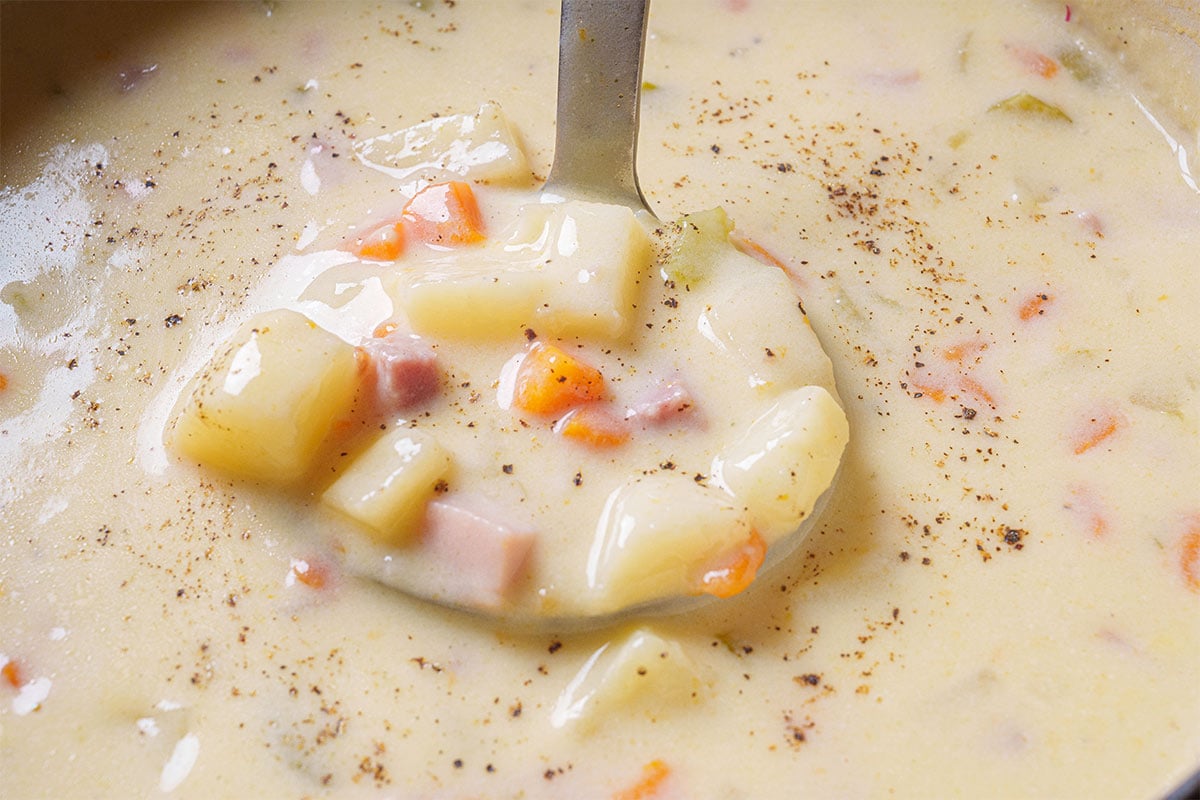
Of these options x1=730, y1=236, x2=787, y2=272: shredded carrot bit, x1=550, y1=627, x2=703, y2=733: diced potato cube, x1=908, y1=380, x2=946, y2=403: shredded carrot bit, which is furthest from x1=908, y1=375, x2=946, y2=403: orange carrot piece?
x1=550, y1=627, x2=703, y2=733: diced potato cube

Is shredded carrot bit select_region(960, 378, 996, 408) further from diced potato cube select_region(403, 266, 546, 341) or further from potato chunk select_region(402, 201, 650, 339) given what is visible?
diced potato cube select_region(403, 266, 546, 341)

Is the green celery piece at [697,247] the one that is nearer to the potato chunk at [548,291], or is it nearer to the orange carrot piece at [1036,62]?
the potato chunk at [548,291]

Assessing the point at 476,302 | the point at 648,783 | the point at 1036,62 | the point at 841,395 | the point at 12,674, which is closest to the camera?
the point at 648,783

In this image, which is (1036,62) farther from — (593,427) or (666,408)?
(593,427)

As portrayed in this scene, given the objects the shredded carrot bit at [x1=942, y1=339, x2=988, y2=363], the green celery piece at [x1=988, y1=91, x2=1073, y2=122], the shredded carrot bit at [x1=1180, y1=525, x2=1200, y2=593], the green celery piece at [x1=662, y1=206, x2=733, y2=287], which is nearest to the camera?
the shredded carrot bit at [x1=1180, y1=525, x2=1200, y2=593]

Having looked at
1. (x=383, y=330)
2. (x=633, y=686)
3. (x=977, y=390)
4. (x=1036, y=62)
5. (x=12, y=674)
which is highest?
(x=1036, y=62)

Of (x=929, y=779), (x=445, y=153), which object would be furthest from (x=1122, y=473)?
(x=445, y=153)

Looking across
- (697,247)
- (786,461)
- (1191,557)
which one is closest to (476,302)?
(697,247)

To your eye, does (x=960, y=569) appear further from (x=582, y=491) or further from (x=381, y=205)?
(x=381, y=205)
